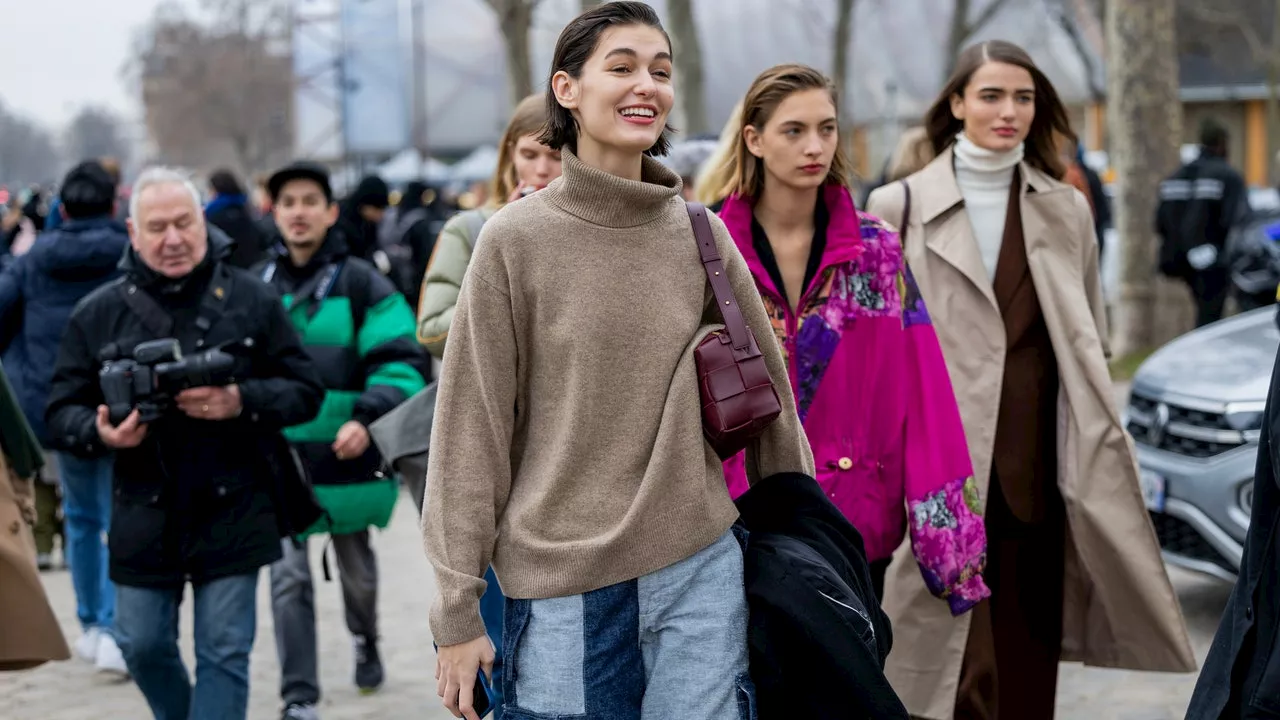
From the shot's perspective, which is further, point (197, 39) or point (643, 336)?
point (197, 39)

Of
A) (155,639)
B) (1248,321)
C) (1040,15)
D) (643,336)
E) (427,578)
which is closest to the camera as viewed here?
(643,336)

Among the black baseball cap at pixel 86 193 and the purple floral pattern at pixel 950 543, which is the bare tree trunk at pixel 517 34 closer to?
the black baseball cap at pixel 86 193

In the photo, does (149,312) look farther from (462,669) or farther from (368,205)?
(368,205)

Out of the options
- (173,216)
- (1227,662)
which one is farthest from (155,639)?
(1227,662)

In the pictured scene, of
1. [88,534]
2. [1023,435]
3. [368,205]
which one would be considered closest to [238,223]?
[368,205]

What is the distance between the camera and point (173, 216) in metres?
5.17

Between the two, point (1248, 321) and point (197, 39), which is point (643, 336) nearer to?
point (1248, 321)

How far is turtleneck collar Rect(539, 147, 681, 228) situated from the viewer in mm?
3123

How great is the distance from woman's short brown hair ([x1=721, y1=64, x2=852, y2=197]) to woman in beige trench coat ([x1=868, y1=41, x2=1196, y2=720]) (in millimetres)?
675

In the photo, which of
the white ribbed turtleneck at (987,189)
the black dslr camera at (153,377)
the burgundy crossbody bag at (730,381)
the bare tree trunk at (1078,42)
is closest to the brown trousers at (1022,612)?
the white ribbed turtleneck at (987,189)

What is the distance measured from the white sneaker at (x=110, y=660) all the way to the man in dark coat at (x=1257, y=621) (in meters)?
5.22

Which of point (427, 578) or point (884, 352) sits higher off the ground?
Answer: point (884, 352)

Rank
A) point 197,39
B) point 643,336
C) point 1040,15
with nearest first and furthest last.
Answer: point 643,336, point 1040,15, point 197,39

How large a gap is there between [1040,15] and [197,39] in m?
47.3
